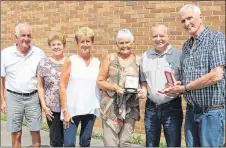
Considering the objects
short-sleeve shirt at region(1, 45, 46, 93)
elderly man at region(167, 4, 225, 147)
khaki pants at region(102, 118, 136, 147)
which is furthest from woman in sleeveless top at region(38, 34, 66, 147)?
elderly man at region(167, 4, 225, 147)

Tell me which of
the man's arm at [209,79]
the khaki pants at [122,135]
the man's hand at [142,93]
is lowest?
the khaki pants at [122,135]

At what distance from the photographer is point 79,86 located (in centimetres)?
418

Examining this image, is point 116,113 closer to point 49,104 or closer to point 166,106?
point 166,106

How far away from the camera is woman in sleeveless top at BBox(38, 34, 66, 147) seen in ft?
14.5

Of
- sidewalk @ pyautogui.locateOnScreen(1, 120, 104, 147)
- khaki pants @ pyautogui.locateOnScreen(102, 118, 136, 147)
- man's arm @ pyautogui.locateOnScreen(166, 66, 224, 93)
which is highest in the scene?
man's arm @ pyautogui.locateOnScreen(166, 66, 224, 93)

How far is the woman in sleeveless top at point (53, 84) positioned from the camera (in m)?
4.41


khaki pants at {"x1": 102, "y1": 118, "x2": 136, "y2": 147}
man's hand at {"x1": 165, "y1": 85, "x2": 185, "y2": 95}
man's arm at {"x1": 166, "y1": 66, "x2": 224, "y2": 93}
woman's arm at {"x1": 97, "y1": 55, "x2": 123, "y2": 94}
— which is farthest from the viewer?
khaki pants at {"x1": 102, "y1": 118, "x2": 136, "y2": 147}

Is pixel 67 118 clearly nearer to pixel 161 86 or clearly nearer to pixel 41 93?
pixel 41 93

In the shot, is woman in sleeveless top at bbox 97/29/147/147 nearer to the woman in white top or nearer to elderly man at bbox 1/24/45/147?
the woman in white top

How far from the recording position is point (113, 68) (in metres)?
3.97

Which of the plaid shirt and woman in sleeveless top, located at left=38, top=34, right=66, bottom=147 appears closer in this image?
the plaid shirt

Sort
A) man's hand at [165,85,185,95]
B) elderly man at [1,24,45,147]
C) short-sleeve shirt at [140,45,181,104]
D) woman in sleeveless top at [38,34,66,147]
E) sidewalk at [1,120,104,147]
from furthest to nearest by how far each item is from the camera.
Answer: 1. sidewalk at [1,120,104,147]
2. elderly man at [1,24,45,147]
3. woman in sleeveless top at [38,34,66,147]
4. short-sleeve shirt at [140,45,181,104]
5. man's hand at [165,85,185,95]

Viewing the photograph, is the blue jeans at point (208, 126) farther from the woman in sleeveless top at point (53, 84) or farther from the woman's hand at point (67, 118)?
the woman in sleeveless top at point (53, 84)

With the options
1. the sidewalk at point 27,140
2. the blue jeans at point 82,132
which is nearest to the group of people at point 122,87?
the blue jeans at point 82,132
